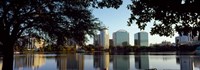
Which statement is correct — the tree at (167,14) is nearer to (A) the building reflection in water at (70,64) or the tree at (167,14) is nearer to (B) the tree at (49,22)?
(B) the tree at (49,22)

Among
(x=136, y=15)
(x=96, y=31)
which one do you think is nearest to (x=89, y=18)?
(x=96, y=31)

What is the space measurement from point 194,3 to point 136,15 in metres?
2.37

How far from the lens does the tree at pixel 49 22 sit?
17438mm

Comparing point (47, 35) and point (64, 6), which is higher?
point (64, 6)

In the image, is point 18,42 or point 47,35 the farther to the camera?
point 18,42

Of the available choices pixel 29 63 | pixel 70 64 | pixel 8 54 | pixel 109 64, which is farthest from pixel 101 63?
pixel 8 54

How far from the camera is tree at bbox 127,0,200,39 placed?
803cm

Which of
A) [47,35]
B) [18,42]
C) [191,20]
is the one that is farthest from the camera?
[18,42]

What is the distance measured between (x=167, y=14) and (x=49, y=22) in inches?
377

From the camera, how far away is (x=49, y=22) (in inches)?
688

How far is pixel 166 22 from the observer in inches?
376

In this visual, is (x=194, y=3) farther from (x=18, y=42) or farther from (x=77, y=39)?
(x=18, y=42)

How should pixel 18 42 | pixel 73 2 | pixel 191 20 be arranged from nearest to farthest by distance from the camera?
pixel 191 20
pixel 73 2
pixel 18 42

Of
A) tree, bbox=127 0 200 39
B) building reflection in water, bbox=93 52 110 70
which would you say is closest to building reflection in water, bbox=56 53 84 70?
building reflection in water, bbox=93 52 110 70
